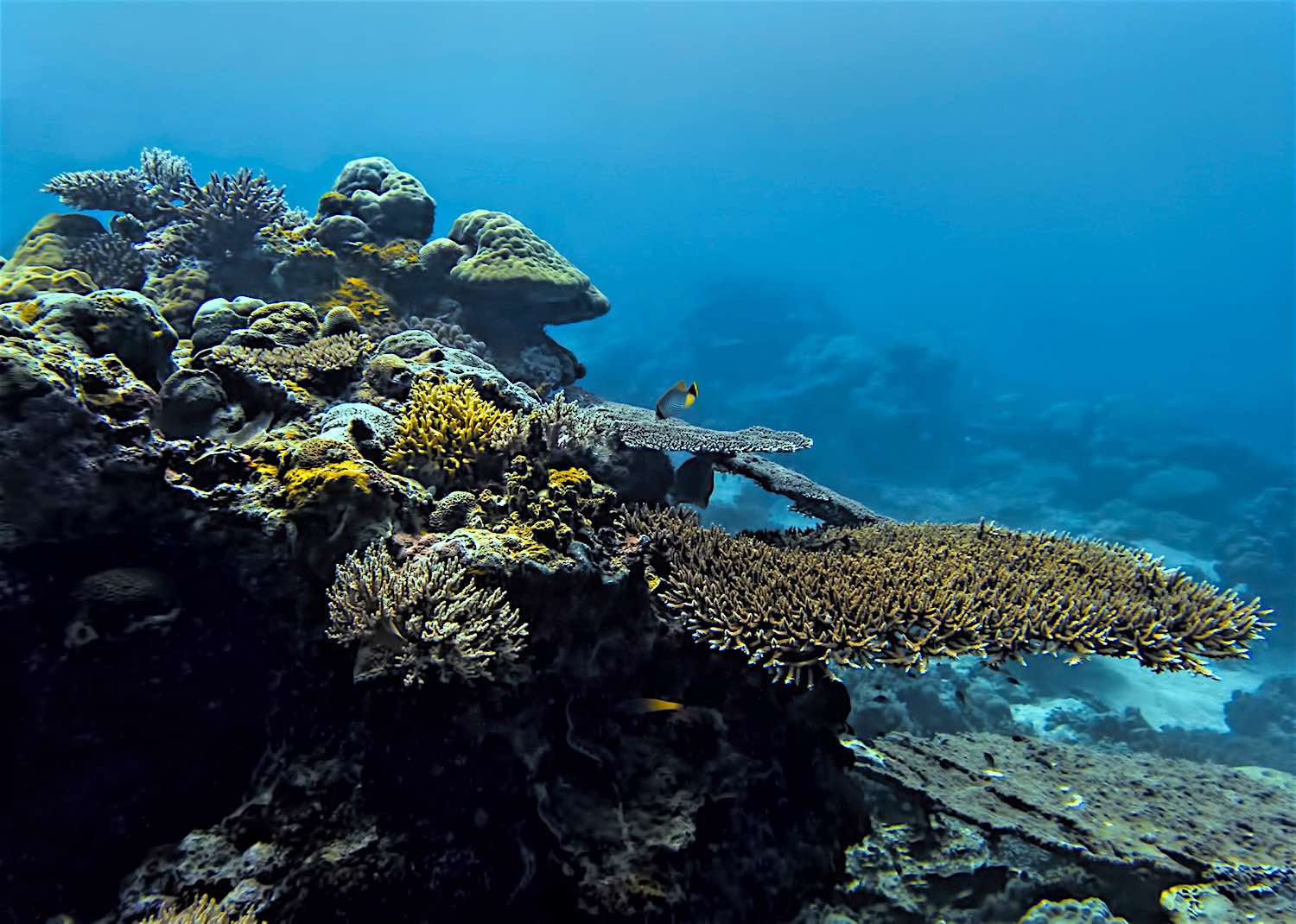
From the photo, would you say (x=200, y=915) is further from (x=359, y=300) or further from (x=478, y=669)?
(x=359, y=300)

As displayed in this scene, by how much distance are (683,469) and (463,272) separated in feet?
18.1

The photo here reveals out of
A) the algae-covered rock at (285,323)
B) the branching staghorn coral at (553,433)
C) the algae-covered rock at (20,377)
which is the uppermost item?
the algae-covered rock at (285,323)

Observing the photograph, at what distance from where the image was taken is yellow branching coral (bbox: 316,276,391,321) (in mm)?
9242

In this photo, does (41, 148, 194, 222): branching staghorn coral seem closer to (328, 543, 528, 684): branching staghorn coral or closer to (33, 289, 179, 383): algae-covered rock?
(33, 289, 179, 383): algae-covered rock

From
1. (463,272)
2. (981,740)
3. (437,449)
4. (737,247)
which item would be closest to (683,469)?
(437,449)

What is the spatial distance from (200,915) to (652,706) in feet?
7.93

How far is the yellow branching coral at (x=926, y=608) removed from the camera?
3854mm

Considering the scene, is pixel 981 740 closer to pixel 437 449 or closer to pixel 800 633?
pixel 800 633

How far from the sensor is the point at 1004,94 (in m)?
101

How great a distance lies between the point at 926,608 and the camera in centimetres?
396

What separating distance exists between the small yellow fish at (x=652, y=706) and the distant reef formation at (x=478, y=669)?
49 millimetres

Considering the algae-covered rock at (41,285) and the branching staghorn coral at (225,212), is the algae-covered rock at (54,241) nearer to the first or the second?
the branching staghorn coral at (225,212)

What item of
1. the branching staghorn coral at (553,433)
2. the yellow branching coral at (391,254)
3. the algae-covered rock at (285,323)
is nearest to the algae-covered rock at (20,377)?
the branching staghorn coral at (553,433)

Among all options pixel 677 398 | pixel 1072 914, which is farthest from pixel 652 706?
pixel 677 398
